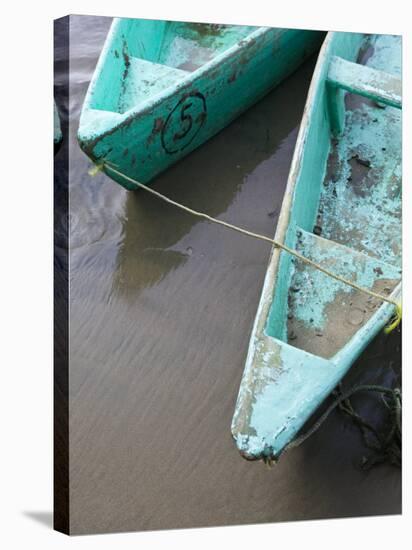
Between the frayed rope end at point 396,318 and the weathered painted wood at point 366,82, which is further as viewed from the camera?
the weathered painted wood at point 366,82

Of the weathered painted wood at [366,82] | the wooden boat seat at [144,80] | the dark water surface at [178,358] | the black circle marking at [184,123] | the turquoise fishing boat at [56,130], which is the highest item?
the turquoise fishing boat at [56,130]

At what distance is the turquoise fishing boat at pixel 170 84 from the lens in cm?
318

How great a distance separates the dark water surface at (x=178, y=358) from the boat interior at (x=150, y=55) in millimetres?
132

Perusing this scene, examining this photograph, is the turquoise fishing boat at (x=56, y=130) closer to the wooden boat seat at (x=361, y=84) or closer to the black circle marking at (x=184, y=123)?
the black circle marking at (x=184, y=123)

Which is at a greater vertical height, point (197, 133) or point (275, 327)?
point (197, 133)

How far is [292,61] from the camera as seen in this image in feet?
13.6

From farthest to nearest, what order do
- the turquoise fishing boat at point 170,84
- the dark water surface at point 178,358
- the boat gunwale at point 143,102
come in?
the turquoise fishing boat at point 170,84, the boat gunwale at point 143,102, the dark water surface at point 178,358

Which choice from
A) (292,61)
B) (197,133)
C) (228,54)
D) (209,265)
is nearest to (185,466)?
(209,265)

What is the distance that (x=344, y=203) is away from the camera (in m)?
3.50

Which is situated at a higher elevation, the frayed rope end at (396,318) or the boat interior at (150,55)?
the boat interior at (150,55)

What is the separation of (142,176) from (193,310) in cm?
67

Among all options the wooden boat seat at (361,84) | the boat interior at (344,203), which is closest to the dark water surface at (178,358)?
the boat interior at (344,203)

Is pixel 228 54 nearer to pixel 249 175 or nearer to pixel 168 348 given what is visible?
pixel 249 175

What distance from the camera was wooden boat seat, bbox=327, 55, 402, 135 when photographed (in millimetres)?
3467
